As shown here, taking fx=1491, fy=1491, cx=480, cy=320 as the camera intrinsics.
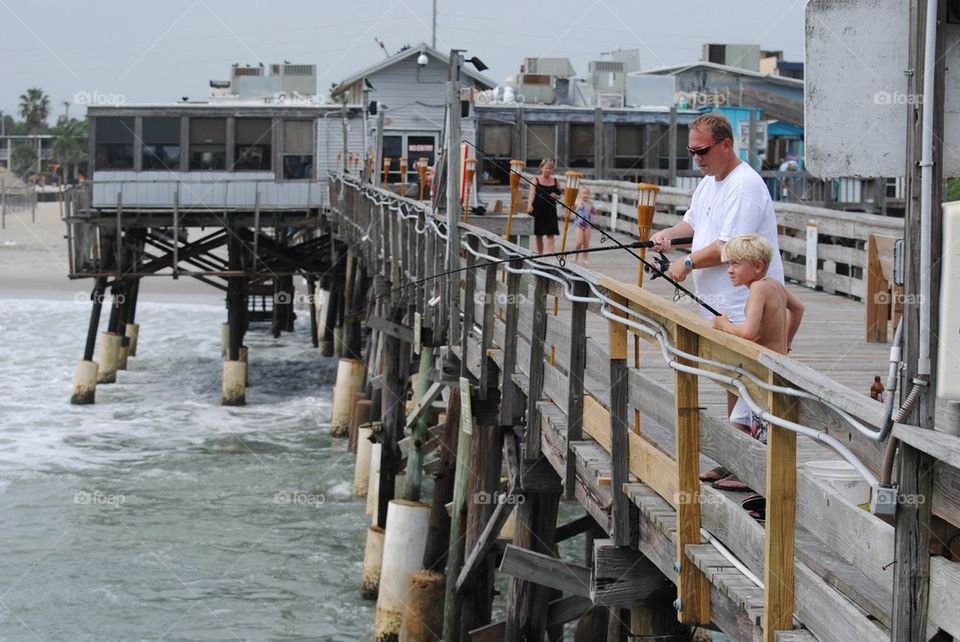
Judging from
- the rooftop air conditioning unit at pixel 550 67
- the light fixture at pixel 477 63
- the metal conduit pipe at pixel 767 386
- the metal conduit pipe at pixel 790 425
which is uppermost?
the rooftop air conditioning unit at pixel 550 67

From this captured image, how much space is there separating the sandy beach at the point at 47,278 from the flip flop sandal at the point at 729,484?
39.0 metres

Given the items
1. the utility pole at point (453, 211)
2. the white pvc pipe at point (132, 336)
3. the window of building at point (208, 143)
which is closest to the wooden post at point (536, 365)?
the utility pole at point (453, 211)

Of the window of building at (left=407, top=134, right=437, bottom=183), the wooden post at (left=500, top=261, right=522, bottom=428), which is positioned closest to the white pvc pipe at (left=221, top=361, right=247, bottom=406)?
the window of building at (left=407, top=134, right=437, bottom=183)

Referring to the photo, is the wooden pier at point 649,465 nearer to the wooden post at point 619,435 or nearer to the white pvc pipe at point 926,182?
the wooden post at point 619,435

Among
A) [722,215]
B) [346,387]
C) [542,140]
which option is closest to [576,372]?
[722,215]

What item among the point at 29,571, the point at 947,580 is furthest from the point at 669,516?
the point at 29,571

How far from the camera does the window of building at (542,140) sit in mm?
32656

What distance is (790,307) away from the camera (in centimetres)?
615

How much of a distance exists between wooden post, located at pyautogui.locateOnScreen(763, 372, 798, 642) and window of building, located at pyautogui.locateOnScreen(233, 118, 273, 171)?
28.0 meters

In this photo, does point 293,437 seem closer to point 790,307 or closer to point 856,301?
point 856,301

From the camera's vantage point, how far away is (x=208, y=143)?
31469mm

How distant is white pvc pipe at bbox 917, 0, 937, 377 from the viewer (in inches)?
132

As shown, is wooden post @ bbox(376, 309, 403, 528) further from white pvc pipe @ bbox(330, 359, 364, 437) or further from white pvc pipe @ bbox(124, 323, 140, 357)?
white pvc pipe @ bbox(124, 323, 140, 357)

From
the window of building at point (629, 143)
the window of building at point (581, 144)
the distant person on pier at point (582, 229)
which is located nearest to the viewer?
the distant person on pier at point (582, 229)
